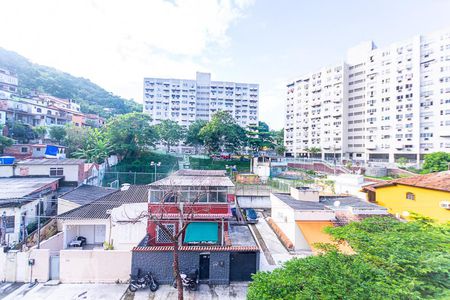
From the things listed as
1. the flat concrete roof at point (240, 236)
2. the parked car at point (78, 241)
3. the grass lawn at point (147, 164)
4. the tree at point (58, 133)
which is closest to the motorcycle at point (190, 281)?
the flat concrete roof at point (240, 236)

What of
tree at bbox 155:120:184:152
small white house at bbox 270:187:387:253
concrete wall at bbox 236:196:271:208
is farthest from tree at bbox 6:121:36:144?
small white house at bbox 270:187:387:253

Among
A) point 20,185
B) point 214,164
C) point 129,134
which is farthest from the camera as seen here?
point 214,164

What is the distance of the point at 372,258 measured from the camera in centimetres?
646

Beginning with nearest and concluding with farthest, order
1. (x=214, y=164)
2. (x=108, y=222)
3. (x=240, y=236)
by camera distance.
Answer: (x=108, y=222) < (x=240, y=236) < (x=214, y=164)

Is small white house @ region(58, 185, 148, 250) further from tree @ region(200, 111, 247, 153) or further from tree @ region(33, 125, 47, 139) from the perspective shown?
tree @ region(33, 125, 47, 139)

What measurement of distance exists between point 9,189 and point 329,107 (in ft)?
205

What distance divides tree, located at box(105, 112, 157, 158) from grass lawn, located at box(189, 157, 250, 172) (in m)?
8.89

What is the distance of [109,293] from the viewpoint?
32.6 feet

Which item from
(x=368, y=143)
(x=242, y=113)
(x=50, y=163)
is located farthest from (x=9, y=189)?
(x=242, y=113)

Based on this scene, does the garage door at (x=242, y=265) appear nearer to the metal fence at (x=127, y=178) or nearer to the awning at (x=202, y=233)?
the awning at (x=202, y=233)

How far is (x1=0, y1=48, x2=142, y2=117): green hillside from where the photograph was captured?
206 ft

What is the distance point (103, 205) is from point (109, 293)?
6826 millimetres

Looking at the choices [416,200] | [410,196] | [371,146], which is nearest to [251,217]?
[410,196]

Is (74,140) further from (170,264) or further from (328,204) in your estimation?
(328,204)
